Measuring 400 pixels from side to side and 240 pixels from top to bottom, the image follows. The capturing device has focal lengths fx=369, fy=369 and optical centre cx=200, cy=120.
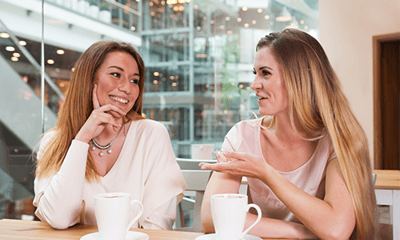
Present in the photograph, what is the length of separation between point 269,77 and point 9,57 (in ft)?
10.8

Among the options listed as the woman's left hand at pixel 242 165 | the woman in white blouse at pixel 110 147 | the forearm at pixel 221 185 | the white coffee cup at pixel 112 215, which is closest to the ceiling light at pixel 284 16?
the woman in white blouse at pixel 110 147

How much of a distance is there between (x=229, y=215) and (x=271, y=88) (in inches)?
24.4

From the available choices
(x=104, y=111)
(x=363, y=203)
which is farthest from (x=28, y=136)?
(x=363, y=203)

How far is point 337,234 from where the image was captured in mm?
1025

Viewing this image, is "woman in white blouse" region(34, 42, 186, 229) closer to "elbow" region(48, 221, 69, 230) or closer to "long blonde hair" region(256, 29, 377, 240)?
"elbow" region(48, 221, 69, 230)

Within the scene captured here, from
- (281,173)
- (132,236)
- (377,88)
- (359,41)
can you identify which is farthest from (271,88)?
(359,41)

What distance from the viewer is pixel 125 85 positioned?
1.61 m

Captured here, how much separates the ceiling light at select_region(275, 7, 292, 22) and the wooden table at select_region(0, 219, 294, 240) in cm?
525

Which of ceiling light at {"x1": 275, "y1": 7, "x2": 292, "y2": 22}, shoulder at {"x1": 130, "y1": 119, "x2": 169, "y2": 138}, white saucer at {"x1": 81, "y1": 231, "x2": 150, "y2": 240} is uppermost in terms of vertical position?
ceiling light at {"x1": 275, "y1": 7, "x2": 292, "y2": 22}

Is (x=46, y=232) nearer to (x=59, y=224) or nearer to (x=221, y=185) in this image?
(x=59, y=224)

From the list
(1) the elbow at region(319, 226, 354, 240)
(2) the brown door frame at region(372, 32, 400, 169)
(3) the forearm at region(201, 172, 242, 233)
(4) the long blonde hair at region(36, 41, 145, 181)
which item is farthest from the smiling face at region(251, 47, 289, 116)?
(2) the brown door frame at region(372, 32, 400, 169)

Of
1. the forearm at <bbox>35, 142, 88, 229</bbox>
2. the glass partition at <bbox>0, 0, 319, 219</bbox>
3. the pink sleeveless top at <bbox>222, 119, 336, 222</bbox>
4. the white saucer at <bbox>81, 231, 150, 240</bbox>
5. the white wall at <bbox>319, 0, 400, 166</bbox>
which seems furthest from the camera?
the glass partition at <bbox>0, 0, 319, 219</bbox>

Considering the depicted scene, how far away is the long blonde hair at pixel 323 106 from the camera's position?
116 cm

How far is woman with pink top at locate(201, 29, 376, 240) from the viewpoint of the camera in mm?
1066
